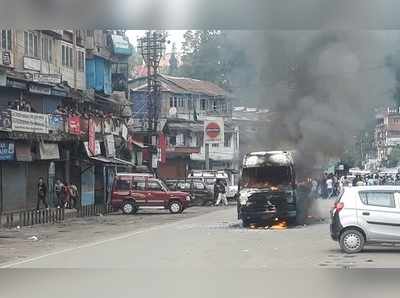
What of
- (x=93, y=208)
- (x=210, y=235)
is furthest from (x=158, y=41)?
(x=210, y=235)

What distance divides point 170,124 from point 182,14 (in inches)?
1808

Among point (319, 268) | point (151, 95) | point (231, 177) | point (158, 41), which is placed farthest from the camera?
point (231, 177)

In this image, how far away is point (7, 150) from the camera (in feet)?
93.5

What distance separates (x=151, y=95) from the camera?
46.2m

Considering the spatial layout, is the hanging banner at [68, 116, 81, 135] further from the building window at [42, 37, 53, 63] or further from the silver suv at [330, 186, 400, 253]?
the silver suv at [330, 186, 400, 253]

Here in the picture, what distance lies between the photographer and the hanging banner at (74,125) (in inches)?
1352

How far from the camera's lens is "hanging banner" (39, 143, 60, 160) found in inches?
1259

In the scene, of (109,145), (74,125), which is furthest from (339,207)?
(109,145)

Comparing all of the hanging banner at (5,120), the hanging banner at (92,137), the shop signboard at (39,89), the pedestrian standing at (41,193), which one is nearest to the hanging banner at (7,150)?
the hanging banner at (5,120)

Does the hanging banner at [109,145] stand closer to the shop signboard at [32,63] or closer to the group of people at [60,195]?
the group of people at [60,195]

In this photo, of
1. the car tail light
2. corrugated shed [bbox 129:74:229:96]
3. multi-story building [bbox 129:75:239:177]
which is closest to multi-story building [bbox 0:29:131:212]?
corrugated shed [bbox 129:74:229:96]

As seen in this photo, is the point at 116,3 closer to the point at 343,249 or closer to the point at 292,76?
the point at 343,249

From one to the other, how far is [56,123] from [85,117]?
13.3ft

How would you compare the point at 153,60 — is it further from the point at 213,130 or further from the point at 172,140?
the point at 172,140
